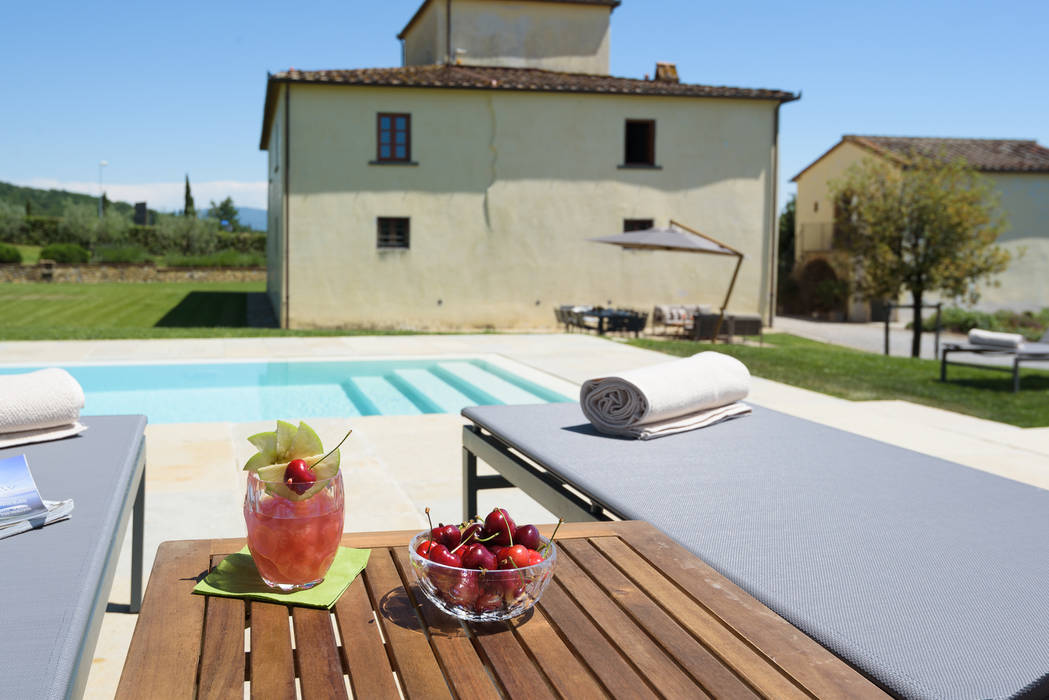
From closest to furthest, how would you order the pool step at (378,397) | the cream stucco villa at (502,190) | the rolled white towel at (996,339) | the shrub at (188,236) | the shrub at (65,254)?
the pool step at (378,397) < the rolled white towel at (996,339) < the cream stucco villa at (502,190) < the shrub at (65,254) < the shrub at (188,236)

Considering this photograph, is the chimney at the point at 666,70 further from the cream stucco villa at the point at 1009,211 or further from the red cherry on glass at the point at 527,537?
the red cherry on glass at the point at 527,537

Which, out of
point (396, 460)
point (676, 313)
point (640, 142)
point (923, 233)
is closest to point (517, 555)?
point (396, 460)

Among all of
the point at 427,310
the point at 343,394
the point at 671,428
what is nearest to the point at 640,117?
the point at 427,310

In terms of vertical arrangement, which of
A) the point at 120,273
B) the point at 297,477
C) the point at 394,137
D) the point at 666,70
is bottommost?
the point at 297,477

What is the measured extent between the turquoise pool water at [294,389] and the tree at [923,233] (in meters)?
11.0

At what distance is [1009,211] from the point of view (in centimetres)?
2595

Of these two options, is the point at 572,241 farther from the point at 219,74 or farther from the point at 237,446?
the point at 219,74

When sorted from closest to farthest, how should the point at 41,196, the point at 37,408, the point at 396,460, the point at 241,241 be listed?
the point at 37,408
the point at 396,460
the point at 241,241
the point at 41,196

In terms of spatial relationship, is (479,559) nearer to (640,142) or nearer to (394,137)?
(394,137)

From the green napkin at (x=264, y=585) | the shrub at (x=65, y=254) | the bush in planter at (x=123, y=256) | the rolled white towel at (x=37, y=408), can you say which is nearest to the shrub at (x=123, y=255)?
the bush in planter at (x=123, y=256)

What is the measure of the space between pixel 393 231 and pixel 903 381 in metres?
10.6

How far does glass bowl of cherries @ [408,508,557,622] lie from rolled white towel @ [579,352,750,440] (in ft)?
6.16

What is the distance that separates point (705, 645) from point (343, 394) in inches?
295

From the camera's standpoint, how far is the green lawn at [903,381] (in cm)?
811
